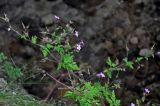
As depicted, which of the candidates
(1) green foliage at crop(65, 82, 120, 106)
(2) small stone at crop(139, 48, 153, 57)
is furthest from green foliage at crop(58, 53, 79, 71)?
(2) small stone at crop(139, 48, 153, 57)

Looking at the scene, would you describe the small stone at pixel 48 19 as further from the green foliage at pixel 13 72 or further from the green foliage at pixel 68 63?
the green foliage at pixel 68 63

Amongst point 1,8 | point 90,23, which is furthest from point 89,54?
point 1,8

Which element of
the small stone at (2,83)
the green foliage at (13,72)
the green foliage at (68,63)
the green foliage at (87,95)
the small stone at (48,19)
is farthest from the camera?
the small stone at (48,19)

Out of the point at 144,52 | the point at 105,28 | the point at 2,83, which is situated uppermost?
the point at 105,28

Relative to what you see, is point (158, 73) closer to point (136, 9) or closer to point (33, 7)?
point (136, 9)

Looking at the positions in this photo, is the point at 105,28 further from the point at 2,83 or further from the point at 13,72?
the point at 2,83

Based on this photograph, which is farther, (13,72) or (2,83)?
(13,72)

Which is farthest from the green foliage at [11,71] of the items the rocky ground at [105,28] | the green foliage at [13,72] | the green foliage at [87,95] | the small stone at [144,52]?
the small stone at [144,52]

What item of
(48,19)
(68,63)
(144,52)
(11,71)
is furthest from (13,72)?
(144,52)
